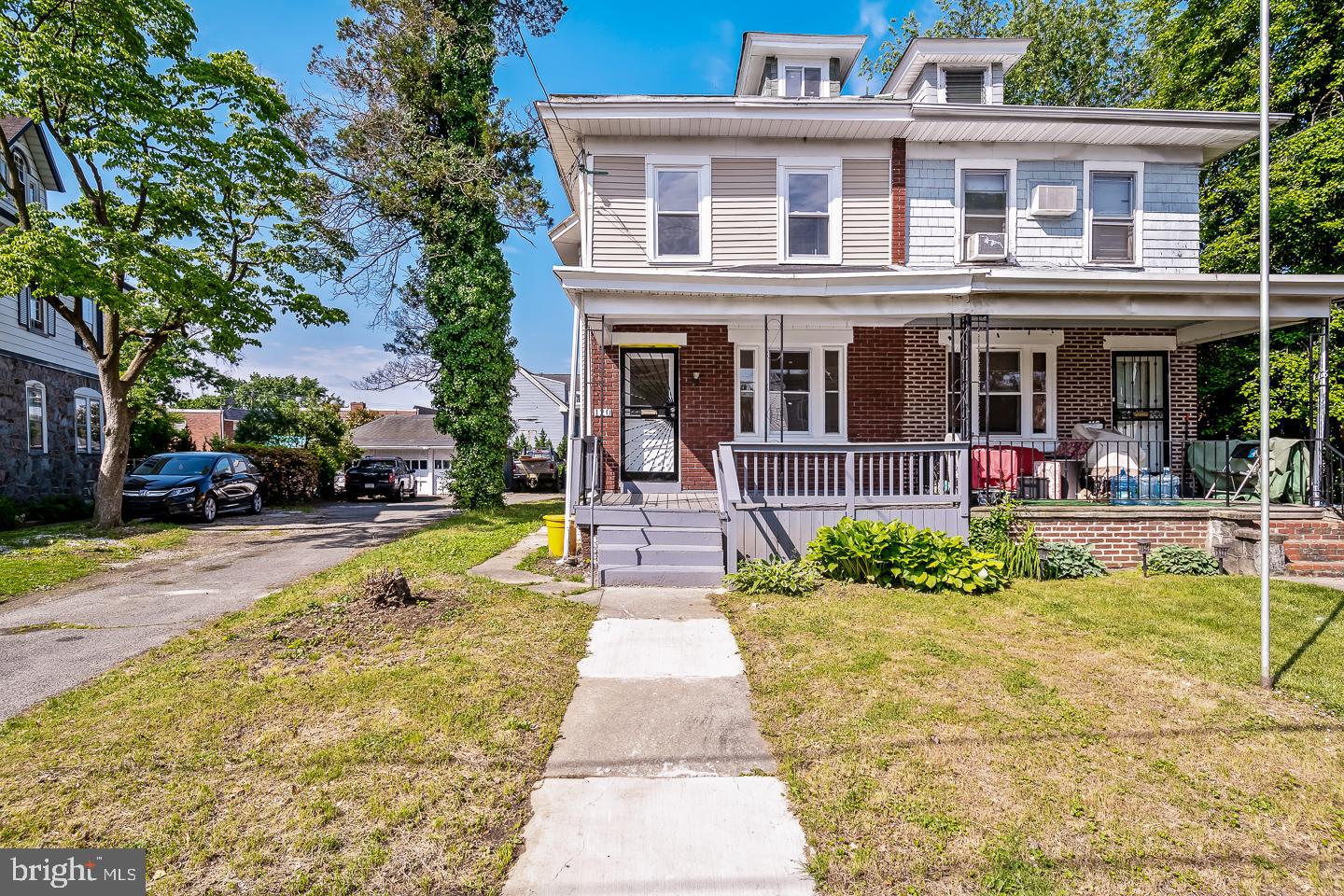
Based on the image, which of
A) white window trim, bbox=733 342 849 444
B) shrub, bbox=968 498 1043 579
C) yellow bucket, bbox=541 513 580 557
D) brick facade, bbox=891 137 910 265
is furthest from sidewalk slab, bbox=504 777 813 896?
brick facade, bbox=891 137 910 265

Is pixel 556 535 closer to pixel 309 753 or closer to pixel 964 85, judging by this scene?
pixel 309 753

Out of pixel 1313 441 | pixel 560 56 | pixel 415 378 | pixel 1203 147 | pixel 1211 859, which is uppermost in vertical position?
pixel 560 56

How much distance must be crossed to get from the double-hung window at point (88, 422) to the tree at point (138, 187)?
659 centimetres

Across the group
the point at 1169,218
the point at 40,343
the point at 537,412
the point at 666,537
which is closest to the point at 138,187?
the point at 40,343

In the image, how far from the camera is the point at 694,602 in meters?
6.51

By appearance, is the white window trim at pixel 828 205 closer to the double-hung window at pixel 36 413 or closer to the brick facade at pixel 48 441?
the brick facade at pixel 48 441

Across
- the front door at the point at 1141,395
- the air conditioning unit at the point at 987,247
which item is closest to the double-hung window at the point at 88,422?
the air conditioning unit at the point at 987,247

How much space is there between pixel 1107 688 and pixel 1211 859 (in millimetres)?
1763

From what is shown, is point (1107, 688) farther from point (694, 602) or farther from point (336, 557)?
point (336, 557)

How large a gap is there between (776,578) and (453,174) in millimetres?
12775

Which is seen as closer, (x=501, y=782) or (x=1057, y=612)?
(x=501, y=782)

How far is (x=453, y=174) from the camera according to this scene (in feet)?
47.4

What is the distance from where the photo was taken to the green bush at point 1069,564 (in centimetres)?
752

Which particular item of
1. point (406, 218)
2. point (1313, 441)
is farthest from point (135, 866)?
point (406, 218)
